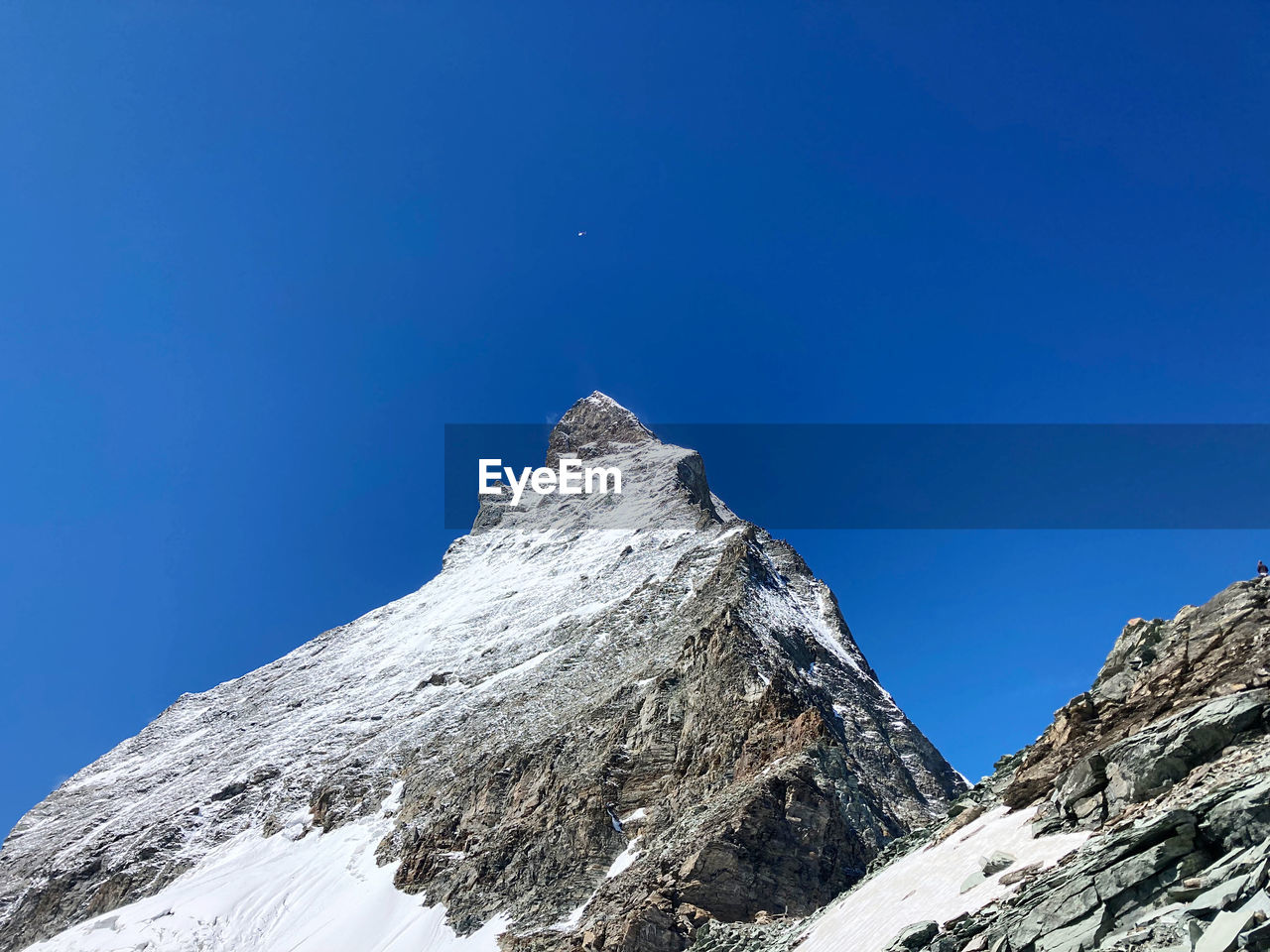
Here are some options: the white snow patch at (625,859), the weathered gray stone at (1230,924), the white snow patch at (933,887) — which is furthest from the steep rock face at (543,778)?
the weathered gray stone at (1230,924)

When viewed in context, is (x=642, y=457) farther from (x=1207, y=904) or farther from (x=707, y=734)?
(x=1207, y=904)

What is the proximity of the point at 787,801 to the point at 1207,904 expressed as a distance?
27219 millimetres

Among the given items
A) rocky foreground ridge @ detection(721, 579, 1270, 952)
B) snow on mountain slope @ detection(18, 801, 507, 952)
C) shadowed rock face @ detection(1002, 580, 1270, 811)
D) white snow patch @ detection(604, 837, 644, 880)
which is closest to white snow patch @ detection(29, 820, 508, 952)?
snow on mountain slope @ detection(18, 801, 507, 952)

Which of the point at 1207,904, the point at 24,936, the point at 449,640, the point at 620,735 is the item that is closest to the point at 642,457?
→ the point at 449,640

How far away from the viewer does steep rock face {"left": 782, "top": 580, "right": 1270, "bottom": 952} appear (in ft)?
37.1

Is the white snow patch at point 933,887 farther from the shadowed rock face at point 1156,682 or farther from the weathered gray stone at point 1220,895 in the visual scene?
the weathered gray stone at point 1220,895

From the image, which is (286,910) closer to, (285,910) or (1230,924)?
(285,910)

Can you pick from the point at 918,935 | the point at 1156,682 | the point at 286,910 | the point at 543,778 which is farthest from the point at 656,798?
the point at 1156,682

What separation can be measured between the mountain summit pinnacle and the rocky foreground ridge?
119498 mm

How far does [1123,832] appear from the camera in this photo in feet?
43.8

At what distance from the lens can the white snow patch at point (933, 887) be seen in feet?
55.4

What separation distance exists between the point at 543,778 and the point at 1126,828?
38303 millimetres

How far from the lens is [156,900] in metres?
54.2
